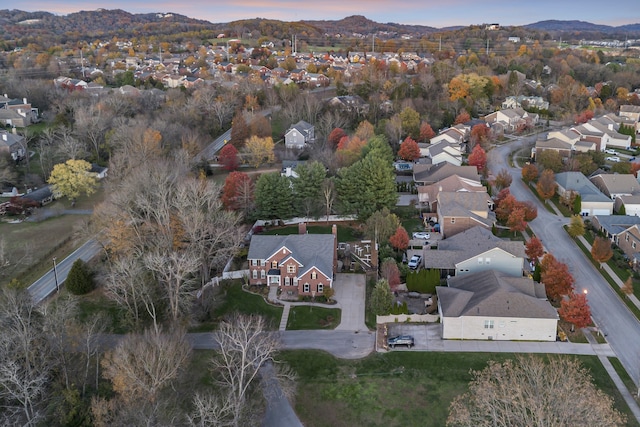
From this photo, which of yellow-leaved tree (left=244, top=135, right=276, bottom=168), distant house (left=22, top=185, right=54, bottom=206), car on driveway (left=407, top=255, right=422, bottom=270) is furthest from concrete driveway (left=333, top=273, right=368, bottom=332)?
distant house (left=22, top=185, right=54, bottom=206)

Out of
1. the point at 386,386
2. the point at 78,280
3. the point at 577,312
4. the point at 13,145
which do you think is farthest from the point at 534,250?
the point at 13,145

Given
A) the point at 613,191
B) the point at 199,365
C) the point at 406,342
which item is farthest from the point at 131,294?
the point at 613,191

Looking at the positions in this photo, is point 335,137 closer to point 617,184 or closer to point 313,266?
point 617,184

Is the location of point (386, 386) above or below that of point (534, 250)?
below

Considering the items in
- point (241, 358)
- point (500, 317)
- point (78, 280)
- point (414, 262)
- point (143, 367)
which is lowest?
point (414, 262)

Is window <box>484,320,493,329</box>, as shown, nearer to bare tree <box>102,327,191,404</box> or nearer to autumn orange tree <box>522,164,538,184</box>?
bare tree <box>102,327,191,404</box>

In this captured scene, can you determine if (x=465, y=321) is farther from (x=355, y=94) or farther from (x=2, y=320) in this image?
(x=355, y=94)
